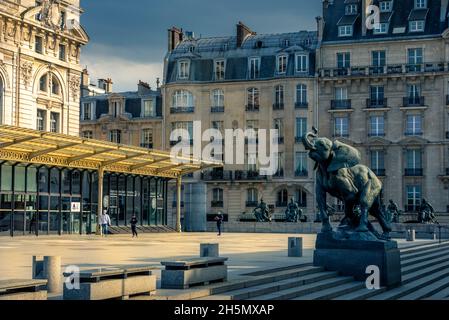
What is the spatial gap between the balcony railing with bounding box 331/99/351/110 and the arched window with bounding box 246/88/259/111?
6764 mm

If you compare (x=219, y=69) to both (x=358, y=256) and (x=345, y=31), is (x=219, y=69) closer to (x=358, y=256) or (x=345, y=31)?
(x=345, y=31)

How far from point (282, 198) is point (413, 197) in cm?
1104

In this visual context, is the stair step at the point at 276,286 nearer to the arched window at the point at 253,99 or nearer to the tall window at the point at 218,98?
the arched window at the point at 253,99

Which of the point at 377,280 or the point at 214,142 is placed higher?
the point at 214,142

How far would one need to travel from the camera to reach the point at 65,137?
38219 mm

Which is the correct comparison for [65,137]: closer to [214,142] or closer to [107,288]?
[107,288]

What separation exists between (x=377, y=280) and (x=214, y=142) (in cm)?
5508

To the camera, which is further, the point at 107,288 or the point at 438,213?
the point at 438,213

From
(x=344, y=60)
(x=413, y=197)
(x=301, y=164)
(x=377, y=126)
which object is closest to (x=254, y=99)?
(x=301, y=164)

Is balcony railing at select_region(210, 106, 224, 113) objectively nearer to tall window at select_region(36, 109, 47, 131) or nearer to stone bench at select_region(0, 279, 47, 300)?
tall window at select_region(36, 109, 47, 131)

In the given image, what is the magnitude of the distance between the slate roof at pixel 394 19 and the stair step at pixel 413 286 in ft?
156

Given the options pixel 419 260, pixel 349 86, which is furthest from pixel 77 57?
pixel 419 260

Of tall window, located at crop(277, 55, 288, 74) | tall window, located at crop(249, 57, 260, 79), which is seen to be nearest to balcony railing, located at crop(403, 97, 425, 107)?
tall window, located at crop(277, 55, 288, 74)

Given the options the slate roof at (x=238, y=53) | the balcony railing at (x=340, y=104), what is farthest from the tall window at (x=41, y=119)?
the balcony railing at (x=340, y=104)
